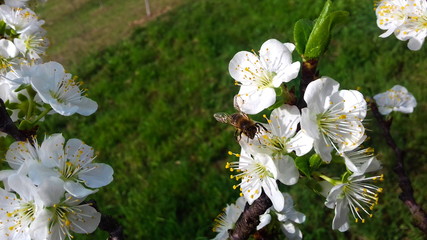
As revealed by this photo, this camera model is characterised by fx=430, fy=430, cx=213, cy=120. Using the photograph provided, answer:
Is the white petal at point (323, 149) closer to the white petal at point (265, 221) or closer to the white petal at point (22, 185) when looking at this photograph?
the white petal at point (265, 221)

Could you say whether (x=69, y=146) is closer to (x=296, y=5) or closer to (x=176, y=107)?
(x=176, y=107)

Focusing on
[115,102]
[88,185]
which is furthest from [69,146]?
[115,102]

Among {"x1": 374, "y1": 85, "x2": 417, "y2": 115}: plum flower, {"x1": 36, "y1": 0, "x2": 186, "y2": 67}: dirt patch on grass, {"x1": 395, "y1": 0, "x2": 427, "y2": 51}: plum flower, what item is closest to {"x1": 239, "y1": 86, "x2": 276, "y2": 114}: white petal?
{"x1": 395, "y1": 0, "x2": 427, "y2": 51}: plum flower

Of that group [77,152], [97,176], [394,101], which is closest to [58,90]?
[77,152]

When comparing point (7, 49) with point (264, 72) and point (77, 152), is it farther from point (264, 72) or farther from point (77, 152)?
point (264, 72)

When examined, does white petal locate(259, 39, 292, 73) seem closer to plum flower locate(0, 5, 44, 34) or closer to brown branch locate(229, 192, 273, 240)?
brown branch locate(229, 192, 273, 240)
